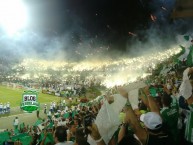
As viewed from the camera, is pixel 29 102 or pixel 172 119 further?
pixel 29 102

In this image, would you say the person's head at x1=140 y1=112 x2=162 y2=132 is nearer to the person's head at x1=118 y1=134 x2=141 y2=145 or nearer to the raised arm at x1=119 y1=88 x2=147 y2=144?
the raised arm at x1=119 y1=88 x2=147 y2=144

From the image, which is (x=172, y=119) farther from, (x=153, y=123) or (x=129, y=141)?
(x=129, y=141)

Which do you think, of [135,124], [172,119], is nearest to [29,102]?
[172,119]

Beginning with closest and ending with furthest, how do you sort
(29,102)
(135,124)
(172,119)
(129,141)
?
(129,141), (135,124), (172,119), (29,102)

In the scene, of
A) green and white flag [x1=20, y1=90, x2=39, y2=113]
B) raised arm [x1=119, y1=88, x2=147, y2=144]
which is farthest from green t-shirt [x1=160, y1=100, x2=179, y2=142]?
green and white flag [x1=20, y1=90, x2=39, y2=113]

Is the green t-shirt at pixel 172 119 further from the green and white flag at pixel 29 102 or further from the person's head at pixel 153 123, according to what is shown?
the green and white flag at pixel 29 102

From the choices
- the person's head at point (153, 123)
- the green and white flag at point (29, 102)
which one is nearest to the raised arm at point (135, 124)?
the person's head at point (153, 123)

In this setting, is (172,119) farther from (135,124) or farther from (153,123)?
(135,124)

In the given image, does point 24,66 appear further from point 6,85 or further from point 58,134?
point 58,134

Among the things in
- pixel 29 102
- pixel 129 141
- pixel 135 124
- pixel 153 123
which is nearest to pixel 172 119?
pixel 153 123

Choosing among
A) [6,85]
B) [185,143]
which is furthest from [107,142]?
[6,85]

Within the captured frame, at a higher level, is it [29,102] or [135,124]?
[29,102]

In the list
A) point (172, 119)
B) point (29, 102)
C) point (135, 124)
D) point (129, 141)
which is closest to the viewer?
point (129, 141)

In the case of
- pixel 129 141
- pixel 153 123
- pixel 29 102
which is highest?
pixel 29 102
